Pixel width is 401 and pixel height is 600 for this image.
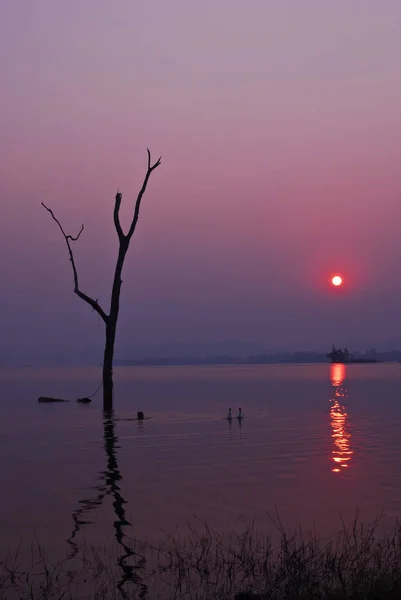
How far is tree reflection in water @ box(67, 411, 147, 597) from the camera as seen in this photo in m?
11.6

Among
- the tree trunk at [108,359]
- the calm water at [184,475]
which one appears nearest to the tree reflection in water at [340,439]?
the calm water at [184,475]

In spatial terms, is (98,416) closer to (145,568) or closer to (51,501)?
(51,501)

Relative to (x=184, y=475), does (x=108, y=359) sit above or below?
above

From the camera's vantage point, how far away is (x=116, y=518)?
1558cm

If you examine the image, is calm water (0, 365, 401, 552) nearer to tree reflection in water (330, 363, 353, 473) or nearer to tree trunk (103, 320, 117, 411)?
tree reflection in water (330, 363, 353, 473)

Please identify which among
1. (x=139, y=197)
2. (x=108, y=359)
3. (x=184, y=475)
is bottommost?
(x=184, y=475)

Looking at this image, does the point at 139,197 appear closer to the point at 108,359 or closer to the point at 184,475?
the point at 108,359

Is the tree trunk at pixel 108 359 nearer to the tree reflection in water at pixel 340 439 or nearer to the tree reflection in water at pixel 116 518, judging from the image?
the tree reflection in water at pixel 340 439

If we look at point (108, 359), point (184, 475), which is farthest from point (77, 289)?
point (184, 475)

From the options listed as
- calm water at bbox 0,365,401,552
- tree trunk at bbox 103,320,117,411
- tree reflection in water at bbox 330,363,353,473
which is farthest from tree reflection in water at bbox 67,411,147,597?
tree trunk at bbox 103,320,117,411

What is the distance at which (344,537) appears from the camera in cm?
1380

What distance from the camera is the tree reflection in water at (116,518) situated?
38.0ft

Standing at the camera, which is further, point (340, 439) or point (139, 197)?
point (139, 197)

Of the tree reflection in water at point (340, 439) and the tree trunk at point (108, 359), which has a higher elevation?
the tree trunk at point (108, 359)
